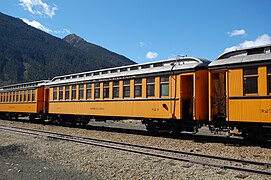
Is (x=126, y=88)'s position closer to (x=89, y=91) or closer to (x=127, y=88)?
(x=127, y=88)

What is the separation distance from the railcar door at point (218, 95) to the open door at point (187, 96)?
3.90 feet

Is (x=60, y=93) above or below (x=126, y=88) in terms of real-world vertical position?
below

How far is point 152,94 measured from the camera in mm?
14625

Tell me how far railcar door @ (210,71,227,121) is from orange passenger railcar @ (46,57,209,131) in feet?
1.53

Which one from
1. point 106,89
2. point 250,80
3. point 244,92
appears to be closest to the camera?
point 250,80

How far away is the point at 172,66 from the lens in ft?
45.9

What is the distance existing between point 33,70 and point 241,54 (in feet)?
498

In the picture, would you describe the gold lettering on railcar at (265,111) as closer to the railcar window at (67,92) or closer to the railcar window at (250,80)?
the railcar window at (250,80)

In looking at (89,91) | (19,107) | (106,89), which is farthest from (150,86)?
(19,107)

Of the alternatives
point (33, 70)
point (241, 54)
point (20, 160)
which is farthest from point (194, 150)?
point (33, 70)

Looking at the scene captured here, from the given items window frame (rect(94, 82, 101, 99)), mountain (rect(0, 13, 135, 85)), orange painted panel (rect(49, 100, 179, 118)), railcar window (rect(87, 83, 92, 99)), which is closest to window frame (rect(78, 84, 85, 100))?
orange painted panel (rect(49, 100, 179, 118))

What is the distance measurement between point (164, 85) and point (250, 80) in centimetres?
420

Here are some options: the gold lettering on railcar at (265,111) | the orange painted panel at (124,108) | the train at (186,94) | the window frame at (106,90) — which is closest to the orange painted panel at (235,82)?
the train at (186,94)

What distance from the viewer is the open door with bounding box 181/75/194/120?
1355 centimetres
